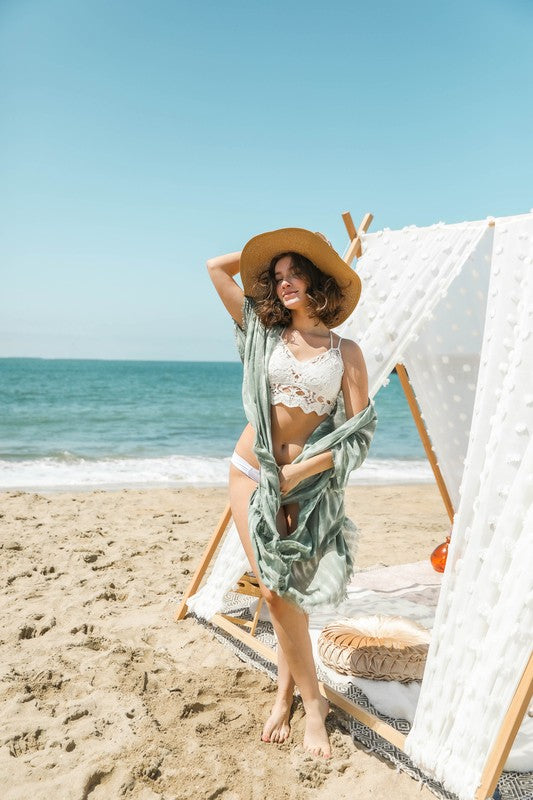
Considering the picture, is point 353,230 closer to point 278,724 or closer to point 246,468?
point 246,468

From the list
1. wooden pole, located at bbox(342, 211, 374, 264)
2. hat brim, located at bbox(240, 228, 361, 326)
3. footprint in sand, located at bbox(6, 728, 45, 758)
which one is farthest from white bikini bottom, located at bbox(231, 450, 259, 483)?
wooden pole, located at bbox(342, 211, 374, 264)

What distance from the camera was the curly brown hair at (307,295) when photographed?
254cm

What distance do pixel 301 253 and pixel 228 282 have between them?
0.39m

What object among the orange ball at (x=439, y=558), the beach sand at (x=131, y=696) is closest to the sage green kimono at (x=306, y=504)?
the beach sand at (x=131, y=696)

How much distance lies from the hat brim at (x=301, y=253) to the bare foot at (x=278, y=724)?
1674 mm

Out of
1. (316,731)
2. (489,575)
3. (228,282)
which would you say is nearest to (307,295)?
(228,282)

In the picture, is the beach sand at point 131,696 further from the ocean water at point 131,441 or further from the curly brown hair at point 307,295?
the ocean water at point 131,441

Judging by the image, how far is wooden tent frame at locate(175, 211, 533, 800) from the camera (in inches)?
80.6

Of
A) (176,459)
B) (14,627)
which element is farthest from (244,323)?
(176,459)

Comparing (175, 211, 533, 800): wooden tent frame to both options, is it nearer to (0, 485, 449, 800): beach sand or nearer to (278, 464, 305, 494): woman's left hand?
(0, 485, 449, 800): beach sand

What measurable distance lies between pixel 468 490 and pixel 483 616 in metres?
0.47

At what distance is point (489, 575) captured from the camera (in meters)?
2.26

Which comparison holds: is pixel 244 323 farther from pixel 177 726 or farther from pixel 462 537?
pixel 177 726

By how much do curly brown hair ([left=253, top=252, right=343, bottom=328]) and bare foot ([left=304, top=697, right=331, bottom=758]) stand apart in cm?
161
